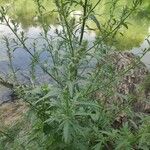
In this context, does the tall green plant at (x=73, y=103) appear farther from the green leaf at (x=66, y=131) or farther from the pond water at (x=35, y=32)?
the pond water at (x=35, y=32)

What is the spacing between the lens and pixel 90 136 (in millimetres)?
3189

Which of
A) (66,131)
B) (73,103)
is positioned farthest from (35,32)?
(66,131)

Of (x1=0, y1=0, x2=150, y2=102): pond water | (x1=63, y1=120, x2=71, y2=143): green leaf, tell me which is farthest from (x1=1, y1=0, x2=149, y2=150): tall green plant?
(x1=0, y1=0, x2=150, y2=102): pond water

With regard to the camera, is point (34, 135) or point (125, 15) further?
point (125, 15)

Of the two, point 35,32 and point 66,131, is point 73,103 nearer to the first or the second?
point 66,131

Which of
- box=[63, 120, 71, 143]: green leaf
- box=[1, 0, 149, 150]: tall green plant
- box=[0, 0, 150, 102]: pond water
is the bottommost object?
box=[63, 120, 71, 143]: green leaf

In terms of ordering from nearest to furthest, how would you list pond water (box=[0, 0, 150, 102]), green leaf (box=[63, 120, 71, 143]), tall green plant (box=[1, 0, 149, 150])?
green leaf (box=[63, 120, 71, 143]) → tall green plant (box=[1, 0, 149, 150]) → pond water (box=[0, 0, 150, 102])

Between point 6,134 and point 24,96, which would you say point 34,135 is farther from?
point 6,134

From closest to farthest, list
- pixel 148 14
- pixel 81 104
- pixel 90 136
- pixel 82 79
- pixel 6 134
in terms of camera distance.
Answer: pixel 81 104 → pixel 90 136 → pixel 82 79 → pixel 6 134 → pixel 148 14

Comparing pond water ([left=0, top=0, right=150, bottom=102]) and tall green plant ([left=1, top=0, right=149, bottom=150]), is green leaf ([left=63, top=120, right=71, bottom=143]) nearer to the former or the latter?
tall green plant ([left=1, top=0, right=149, bottom=150])

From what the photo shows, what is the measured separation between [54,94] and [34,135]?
0.40 meters

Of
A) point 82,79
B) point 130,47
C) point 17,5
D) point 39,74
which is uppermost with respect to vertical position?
point 17,5

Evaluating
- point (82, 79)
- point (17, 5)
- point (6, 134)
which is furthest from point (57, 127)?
point (17, 5)

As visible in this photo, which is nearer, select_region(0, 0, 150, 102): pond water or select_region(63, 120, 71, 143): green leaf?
select_region(63, 120, 71, 143): green leaf
